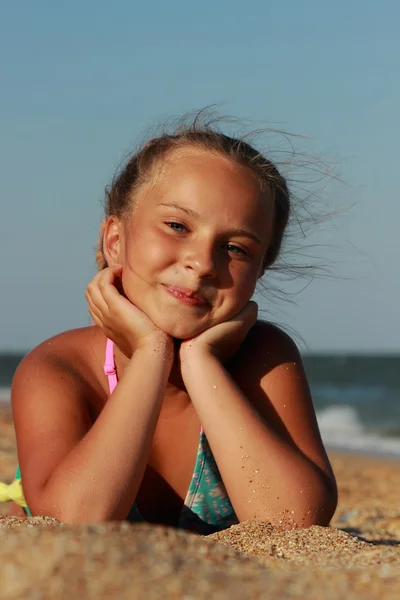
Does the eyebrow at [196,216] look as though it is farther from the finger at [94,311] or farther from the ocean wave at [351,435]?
the ocean wave at [351,435]

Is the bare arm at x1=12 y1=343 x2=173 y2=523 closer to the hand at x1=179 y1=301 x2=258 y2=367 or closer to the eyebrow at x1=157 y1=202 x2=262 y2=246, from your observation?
the hand at x1=179 y1=301 x2=258 y2=367

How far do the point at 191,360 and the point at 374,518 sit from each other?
9.84ft

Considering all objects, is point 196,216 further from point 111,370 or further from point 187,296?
point 111,370

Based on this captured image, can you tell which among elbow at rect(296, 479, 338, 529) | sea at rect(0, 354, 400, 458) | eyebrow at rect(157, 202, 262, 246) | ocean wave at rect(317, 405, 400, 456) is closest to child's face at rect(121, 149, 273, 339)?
eyebrow at rect(157, 202, 262, 246)

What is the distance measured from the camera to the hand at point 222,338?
319 cm

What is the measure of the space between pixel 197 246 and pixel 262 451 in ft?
2.64

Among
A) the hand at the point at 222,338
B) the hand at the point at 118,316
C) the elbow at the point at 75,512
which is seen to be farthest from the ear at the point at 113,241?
the elbow at the point at 75,512

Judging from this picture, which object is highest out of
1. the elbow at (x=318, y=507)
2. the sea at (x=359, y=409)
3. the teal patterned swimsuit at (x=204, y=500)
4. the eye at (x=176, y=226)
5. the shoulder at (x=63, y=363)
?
the eye at (x=176, y=226)

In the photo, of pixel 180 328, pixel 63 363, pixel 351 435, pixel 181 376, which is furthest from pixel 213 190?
pixel 351 435

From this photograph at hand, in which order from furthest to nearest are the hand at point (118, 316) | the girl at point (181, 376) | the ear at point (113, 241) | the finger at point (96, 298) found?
the ear at point (113, 241) → the finger at point (96, 298) → the hand at point (118, 316) → the girl at point (181, 376)

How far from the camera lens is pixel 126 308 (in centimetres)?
323

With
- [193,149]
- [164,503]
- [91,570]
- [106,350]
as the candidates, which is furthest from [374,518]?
[91,570]

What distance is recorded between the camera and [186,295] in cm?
311

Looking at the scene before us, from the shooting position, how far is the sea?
17859 mm
